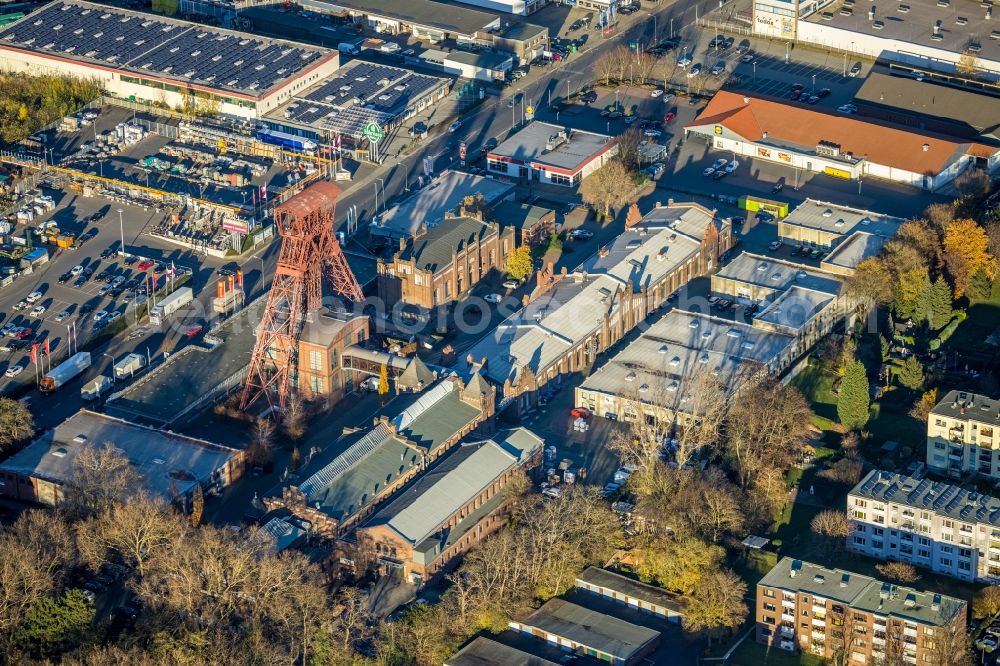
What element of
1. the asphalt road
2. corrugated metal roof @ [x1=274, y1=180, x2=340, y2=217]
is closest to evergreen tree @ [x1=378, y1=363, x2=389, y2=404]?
corrugated metal roof @ [x1=274, y1=180, x2=340, y2=217]

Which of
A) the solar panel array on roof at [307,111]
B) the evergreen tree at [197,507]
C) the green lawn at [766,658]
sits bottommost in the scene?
the green lawn at [766,658]

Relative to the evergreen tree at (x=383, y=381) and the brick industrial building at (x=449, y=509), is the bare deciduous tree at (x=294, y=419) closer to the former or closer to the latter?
the evergreen tree at (x=383, y=381)

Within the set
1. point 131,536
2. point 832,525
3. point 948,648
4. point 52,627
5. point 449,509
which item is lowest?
point 52,627

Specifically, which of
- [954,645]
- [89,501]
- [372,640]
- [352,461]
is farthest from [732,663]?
[89,501]

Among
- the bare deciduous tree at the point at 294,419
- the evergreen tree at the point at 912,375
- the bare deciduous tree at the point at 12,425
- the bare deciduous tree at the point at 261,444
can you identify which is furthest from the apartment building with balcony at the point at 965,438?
the bare deciduous tree at the point at 12,425

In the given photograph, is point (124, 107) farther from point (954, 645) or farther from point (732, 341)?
point (954, 645)

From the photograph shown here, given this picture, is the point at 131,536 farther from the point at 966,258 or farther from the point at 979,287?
the point at 966,258

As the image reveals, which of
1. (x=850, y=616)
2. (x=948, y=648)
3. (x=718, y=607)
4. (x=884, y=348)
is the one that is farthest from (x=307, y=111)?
(x=948, y=648)
